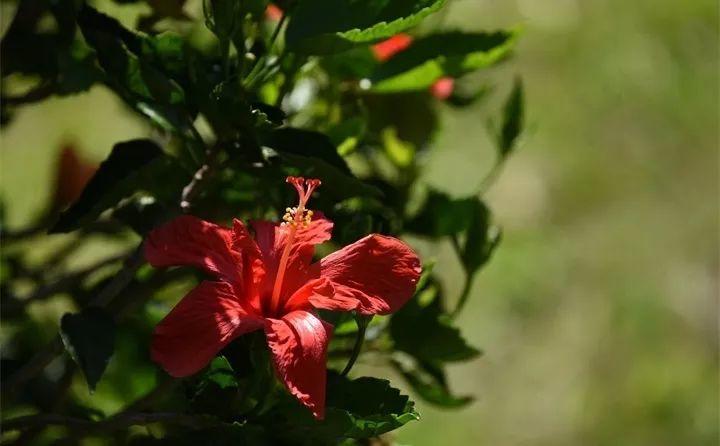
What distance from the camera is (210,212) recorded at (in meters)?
0.97

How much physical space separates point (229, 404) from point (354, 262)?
110 millimetres

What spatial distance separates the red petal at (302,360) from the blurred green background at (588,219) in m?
1.62

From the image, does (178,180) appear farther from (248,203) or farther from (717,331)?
(717,331)

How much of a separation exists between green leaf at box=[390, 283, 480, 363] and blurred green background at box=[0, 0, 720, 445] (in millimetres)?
1404

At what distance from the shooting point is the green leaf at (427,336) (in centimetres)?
88

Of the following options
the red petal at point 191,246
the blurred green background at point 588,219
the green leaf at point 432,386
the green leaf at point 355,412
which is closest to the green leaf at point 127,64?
the red petal at point 191,246

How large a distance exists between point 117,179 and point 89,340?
0.10 metres

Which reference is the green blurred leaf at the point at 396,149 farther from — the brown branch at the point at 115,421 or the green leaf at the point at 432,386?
the brown branch at the point at 115,421

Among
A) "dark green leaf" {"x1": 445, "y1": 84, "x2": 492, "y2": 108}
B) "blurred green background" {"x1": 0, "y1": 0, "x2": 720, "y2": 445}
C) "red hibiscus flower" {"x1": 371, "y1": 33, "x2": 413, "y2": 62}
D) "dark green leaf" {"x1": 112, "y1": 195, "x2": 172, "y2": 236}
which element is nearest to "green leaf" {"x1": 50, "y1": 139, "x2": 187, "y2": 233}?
"dark green leaf" {"x1": 112, "y1": 195, "x2": 172, "y2": 236}

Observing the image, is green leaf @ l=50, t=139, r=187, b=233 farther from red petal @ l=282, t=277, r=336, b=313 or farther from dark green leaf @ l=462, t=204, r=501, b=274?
dark green leaf @ l=462, t=204, r=501, b=274

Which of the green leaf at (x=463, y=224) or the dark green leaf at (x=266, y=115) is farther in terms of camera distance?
the green leaf at (x=463, y=224)

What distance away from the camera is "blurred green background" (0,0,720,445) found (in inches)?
97.5

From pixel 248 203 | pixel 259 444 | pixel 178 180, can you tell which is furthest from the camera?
pixel 248 203

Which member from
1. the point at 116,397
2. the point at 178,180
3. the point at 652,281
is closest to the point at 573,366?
the point at 652,281
